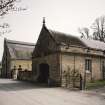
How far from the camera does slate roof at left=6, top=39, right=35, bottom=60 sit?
43281 mm

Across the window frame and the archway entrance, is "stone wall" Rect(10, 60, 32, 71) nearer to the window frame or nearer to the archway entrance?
the archway entrance

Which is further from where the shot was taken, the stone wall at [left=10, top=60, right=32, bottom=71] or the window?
the stone wall at [left=10, top=60, right=32, bottom=71]

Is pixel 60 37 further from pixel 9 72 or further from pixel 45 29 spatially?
pixel 9 72

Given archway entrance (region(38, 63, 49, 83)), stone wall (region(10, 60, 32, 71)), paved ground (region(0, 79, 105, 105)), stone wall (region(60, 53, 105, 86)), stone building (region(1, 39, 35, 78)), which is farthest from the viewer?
stone building (region(1, 39, 35, 78))

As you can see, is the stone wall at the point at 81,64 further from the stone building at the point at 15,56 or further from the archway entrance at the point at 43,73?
the stone building at the point at 15,56

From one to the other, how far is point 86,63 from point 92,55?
1.73 m

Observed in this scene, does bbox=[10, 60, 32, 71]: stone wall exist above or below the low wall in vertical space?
above

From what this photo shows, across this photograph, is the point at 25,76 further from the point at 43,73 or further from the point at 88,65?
the point at 88,65

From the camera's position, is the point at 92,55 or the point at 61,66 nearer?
the point at 61,66

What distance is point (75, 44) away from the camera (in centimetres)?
2600

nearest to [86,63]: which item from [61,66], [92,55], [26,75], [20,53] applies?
[92,55]

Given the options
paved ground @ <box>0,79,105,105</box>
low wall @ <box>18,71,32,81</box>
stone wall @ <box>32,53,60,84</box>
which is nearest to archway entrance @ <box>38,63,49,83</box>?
stone wall @ <box>32,53,60,84</box>

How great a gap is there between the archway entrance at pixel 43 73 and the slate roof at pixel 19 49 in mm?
16016

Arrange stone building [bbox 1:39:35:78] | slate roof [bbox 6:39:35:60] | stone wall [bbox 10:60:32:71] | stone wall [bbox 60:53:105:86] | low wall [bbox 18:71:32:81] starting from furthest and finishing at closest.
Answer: slate roof [bbox 6:39:35:60]
stone building [bbox 1:39:35:78]
stone wall [bbox 10:60:32:71]
low wall [bbox 18:71:32:81]
stone wall [bbox 60:53:105:86]
